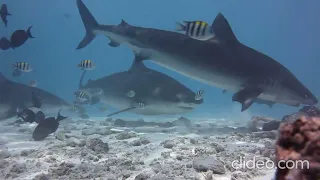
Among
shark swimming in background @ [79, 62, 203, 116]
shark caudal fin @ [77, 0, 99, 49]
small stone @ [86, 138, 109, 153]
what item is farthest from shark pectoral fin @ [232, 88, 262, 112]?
shark caudal fin @ [77, 0, 99, 49]

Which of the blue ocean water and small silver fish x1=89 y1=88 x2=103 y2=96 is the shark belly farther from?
the blue ocean water

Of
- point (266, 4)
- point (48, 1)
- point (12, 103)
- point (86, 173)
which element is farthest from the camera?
point (266, 4)

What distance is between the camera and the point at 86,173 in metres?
4.07

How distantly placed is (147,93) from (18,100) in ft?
21.9

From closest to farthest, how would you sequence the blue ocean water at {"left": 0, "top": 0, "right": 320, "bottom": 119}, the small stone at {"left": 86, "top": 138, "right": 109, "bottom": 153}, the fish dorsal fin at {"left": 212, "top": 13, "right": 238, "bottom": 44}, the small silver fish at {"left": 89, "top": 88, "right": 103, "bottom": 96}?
the small stone at {"left": 86, "top": 138, "right": 109, "bottom": 153}
the fish dorsal fin at {"left": 212, "top": 13, "right": 238, "bottom": 44}
the small silver fish at {"left": 89, "top": 88, "right": 103, "bottom": 96}
the blue ocean water at {"left": 0, "top": 0, "right": 320, "bottom": 119}

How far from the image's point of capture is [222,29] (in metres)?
7.46

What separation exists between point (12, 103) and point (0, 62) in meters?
133

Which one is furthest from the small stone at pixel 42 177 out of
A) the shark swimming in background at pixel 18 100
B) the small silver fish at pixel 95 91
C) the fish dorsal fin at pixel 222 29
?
the shark swimming in background at pixel 18 100

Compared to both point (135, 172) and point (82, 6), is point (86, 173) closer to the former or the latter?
point (135, 172)

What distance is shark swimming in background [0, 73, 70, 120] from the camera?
1281 cm

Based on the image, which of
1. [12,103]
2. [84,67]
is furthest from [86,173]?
[12,103]

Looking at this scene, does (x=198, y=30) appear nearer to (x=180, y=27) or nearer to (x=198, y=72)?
(x=180, y=27)

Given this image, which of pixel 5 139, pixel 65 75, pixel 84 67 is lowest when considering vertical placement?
pixel 5 139

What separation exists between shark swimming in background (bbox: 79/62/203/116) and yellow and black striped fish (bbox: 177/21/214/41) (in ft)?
7.79
